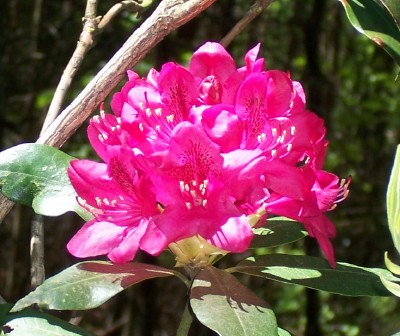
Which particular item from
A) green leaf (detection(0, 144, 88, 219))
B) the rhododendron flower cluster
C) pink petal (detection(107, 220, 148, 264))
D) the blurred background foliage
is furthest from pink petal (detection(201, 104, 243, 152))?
the blurred background foliage

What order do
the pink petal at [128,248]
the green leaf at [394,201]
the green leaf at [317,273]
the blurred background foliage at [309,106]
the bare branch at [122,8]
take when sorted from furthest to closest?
the blurred background foliage at [309,106] → the bare branch at [122,8] → the green leaf at [317,273] → the pink petal at [128,248] → the green leaf at [394,201]

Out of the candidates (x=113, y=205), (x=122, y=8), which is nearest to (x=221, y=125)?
(x=113, y=205)

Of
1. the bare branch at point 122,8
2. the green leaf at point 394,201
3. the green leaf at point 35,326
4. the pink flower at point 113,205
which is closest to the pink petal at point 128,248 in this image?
the pink flower at point 113,205

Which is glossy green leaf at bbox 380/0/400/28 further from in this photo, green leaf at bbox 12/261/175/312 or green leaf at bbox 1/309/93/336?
green leaf at bbox 1/309/93/336

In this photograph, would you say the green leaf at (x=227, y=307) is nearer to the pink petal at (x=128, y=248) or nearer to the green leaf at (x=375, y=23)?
the pink petal at (x=128, y=248)

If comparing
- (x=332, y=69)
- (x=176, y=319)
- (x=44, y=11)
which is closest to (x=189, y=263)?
(x=44, y=11)

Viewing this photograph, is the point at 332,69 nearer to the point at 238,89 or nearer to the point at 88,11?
the point at 88,11

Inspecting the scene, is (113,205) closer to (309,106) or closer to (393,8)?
(393,8)
